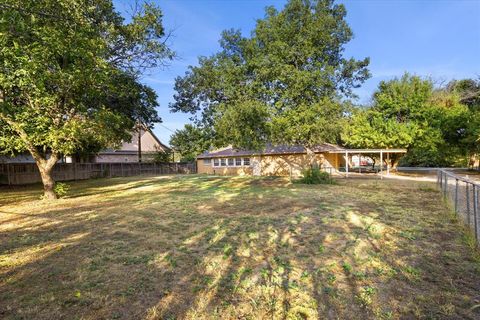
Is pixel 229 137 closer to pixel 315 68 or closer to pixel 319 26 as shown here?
pixel 315 68

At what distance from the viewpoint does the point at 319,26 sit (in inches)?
671

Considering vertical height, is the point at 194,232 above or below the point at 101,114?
below

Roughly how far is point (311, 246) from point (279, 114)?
44.0 ft

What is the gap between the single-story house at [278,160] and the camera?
84.7 feet

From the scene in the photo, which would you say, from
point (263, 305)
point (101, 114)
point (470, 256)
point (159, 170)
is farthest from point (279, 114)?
point (159, 170)

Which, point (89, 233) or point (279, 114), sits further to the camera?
point (279, 114)

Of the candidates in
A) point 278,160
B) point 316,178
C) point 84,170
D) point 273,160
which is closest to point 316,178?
point 316,178

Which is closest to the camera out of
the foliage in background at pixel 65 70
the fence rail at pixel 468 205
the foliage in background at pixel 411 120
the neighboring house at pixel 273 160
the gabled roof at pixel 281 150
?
the fence rail at pixel 468 205

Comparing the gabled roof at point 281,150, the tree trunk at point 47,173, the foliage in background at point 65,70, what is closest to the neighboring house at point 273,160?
the gabled roof at point 281,150

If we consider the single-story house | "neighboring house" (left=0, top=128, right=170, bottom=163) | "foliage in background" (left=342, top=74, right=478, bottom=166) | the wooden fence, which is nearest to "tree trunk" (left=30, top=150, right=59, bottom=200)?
the wooden fence

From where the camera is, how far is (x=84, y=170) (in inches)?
1010

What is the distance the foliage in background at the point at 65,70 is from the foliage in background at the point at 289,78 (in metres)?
6.57

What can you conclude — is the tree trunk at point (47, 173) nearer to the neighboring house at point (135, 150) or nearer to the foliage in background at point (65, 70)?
the foliage in background at point (65, 70)

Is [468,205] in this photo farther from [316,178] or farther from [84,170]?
[84,170]
